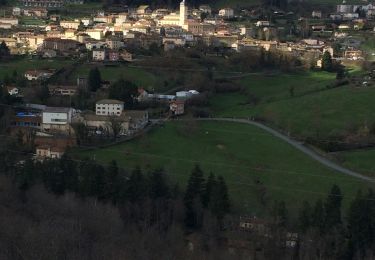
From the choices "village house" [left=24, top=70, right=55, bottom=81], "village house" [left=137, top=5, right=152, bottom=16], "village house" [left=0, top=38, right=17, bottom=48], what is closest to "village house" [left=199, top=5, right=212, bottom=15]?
"village house" [left=137, top=5, right=152, bottom=16]

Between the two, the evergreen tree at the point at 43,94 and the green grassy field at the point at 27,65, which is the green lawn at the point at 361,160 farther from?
the green grassy field at the point at 27,65

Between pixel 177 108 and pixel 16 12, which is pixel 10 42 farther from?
Answer: pixel 177 108

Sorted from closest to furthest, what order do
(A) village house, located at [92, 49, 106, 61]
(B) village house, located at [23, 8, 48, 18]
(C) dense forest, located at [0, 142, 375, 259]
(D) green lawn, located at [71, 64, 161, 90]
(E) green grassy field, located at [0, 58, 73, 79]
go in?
(C) dense forest, located at [0, 142, 375, 259] < (D) green lawn, located at [71, 64, 161, 90] < (E) green grassy field, located at [0, 58, 73, 79] < (A) village house, located at [92, 49, 106, 61] < (B) village house, located at [23, 8, 48, 18]

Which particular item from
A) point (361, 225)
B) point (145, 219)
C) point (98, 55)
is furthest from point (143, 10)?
point (361, 225)

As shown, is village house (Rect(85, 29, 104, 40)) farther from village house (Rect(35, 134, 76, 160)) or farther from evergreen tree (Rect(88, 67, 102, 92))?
village house (Rect(35, 134, 76, 160))

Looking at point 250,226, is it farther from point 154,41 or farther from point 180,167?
point 154,41
